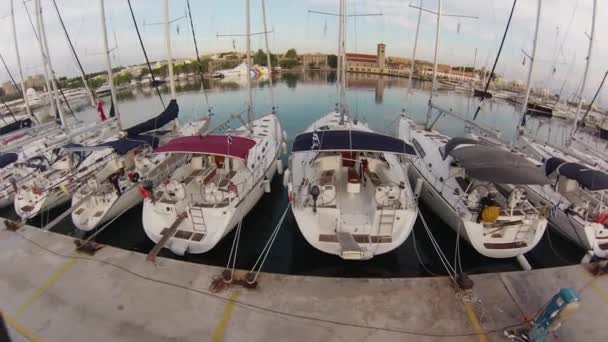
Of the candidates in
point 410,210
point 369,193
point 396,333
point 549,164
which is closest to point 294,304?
point 396,333

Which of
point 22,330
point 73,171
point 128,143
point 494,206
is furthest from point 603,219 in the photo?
point 73,171

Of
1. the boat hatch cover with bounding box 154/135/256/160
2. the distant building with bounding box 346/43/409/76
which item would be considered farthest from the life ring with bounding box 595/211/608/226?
the distant building with bounding box 346/43/409/76

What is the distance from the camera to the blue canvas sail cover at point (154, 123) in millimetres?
11073

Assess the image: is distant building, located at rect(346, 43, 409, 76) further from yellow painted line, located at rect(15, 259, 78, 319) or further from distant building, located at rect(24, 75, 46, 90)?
yellow painted line, located at rect(15, 259, 78, 319)

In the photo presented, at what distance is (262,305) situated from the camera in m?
5.46

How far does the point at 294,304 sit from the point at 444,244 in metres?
5.47

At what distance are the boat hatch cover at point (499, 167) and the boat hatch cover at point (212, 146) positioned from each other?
618 centimetres

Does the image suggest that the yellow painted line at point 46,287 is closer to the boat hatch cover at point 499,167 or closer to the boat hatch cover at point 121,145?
the boat hatch cover at point 121,145

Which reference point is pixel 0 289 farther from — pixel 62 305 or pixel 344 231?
pixel 344 231

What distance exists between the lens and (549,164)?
8906mm

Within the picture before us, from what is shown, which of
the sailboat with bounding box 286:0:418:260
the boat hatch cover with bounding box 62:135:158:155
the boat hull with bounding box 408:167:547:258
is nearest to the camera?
the sailboat with bounding box 286:0:418:260

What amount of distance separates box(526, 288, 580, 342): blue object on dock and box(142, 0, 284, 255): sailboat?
6.50 metres

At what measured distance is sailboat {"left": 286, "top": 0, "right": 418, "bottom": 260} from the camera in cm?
679

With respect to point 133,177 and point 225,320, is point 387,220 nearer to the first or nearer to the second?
point 225,320
